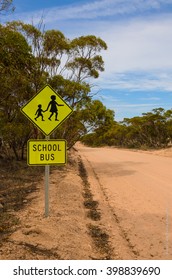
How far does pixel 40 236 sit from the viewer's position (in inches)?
249

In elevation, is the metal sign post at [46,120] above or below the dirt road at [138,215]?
above

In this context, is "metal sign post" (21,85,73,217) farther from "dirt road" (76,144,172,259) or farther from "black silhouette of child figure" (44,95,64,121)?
"dirt road" (76,144,172,259)

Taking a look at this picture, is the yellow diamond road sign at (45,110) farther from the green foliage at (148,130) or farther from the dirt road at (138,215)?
the green foliage at (148,130)

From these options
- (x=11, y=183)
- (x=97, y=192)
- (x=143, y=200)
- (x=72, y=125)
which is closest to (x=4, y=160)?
(x=72, y=125)

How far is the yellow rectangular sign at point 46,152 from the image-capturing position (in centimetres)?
741

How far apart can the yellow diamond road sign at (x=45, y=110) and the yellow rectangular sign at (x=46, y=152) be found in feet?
0.83

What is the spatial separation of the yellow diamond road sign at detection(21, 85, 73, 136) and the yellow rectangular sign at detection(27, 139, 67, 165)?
253 millimetres

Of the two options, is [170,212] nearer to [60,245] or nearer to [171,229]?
[171,229]

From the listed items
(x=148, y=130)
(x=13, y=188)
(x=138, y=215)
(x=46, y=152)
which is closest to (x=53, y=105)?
(x=46, y=152)

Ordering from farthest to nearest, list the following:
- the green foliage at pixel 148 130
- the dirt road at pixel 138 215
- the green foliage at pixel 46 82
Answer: the green foliage at pixel 148 130 → the green foliage at pixel 46 82 → the dirt road at pixel 138 215

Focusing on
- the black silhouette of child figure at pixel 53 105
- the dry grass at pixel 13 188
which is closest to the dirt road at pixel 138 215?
the dry grass at pixel 13 188

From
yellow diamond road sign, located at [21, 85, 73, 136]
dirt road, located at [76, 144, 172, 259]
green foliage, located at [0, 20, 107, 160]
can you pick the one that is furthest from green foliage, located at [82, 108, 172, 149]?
yellow diamond road sign, located at [21, 85, 73, 136]

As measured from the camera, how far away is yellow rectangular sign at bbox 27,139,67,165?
7406mm

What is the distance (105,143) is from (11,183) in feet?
235
